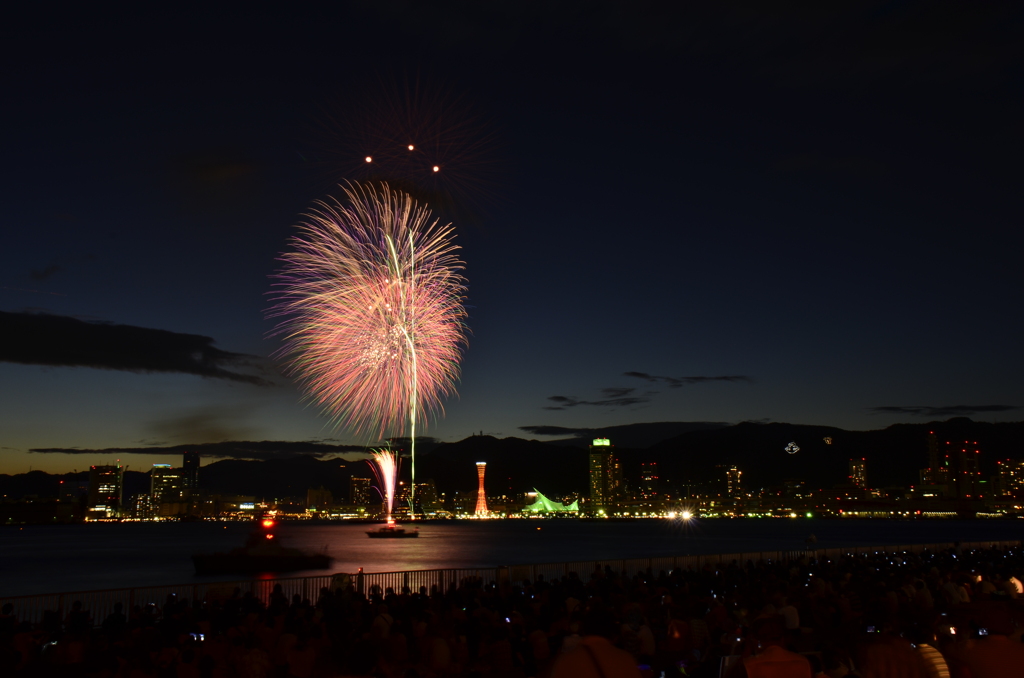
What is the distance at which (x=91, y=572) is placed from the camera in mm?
60844

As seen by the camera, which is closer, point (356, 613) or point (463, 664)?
point (463, 664)

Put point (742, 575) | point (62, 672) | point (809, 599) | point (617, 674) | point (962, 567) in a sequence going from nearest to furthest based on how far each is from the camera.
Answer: point (617, 674)
point (62, 672)
point (809, 599)
point (742, 575)
point (962, 567)

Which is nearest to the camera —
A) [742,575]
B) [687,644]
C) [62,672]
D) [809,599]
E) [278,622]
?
[62,672]

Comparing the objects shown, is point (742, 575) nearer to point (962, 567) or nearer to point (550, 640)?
point (962, 567)

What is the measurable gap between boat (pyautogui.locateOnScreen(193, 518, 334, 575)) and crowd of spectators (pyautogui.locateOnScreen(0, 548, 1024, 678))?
122 ft

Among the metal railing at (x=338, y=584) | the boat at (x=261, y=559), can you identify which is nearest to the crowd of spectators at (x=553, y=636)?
the metal railing at (x=338, y=584)

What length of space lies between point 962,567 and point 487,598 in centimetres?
1538

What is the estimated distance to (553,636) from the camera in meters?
10.4

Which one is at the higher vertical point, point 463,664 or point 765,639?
point 765,639

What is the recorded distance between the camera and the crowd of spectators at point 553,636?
5773 mm

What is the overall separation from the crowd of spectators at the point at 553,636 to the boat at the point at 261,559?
37314mm

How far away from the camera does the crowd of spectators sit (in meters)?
5.77

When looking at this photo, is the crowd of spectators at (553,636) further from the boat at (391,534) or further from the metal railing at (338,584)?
the boat at (391,534)

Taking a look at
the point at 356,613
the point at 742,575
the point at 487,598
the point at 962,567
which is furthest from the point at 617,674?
the point at 962,567
